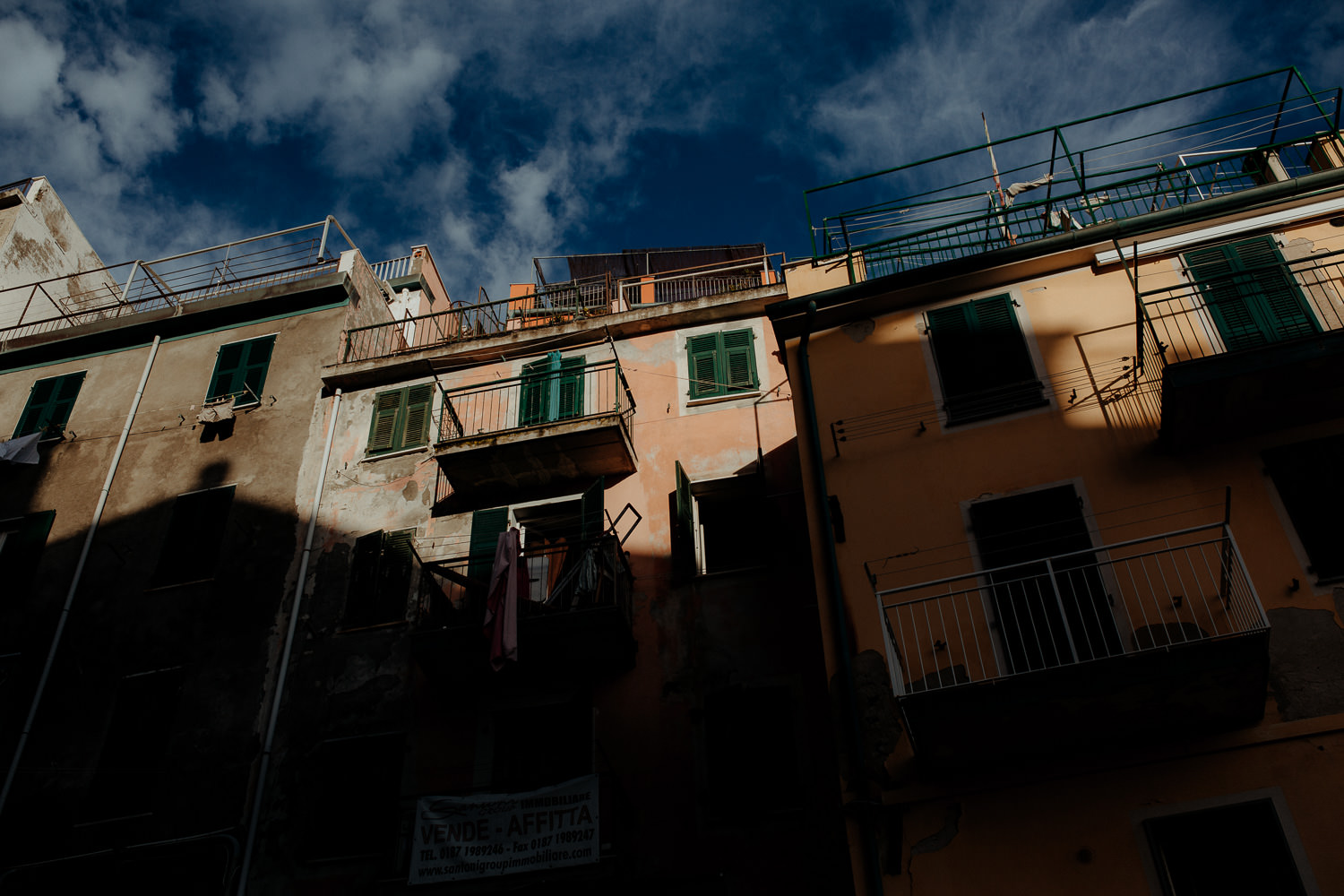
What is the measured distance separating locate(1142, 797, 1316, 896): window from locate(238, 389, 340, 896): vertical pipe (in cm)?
1040

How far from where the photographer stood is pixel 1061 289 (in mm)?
10922

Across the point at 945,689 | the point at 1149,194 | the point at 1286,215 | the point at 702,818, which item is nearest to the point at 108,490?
the point at 702,818

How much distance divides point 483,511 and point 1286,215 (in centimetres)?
1117

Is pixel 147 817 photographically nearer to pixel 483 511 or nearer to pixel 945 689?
pixel 483 511

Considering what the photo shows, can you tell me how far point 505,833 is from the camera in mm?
10266

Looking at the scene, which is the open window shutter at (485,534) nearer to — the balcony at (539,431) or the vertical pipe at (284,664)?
the balcony at (539,431)

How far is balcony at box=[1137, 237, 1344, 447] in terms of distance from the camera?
28.6 feet

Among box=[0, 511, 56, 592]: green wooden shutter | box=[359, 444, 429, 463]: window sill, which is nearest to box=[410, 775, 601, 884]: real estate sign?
box=[359, 444, 429, 463]: window sill

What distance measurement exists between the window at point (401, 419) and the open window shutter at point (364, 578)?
187 cm

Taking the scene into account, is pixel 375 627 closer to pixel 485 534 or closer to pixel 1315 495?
pixel 485 534

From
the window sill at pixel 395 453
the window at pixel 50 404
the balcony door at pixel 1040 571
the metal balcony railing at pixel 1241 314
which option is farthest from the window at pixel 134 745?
the metal balcony railing at pixel 1241 314

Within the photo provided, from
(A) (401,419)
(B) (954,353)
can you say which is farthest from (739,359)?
(A) (401,419)

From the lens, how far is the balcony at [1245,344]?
872cm

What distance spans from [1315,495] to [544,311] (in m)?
12.8
